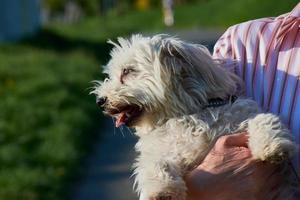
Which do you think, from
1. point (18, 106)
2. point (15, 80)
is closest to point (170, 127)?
point (18, 106)

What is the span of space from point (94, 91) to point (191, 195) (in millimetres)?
749

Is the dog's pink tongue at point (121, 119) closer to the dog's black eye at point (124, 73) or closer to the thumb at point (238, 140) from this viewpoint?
the dog's black eye at point (124, 73)

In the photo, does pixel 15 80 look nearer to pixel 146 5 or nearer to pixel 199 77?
pixel 199 77

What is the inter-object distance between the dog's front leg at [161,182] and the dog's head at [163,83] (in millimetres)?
280

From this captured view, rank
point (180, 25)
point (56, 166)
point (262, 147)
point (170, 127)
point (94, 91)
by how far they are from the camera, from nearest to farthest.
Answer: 1. point (262, 147)
2. point (170, 127)
3. point (94, 91)
4. point (56, 166)
5. point (180, 25)

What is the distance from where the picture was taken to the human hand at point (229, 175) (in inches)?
135

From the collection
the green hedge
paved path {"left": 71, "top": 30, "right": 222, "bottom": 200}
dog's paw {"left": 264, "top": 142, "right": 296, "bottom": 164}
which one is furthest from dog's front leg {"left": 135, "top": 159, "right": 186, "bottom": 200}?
the green hedge

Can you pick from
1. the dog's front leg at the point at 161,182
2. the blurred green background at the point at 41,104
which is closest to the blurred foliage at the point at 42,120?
the blurred green background at the point at 41,104

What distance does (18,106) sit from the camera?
11.8 meters

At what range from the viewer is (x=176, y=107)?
11.8 feet

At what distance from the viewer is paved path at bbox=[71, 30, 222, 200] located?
26.6 ft

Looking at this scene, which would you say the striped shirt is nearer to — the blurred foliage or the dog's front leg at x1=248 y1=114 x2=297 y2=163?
the dog's front leg at x1=248 y1=114 x2=297 y2=163

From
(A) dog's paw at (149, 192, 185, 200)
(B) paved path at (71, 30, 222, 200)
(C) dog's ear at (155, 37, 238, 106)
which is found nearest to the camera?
(A) dog's paw at (149, 192, 185, 200)

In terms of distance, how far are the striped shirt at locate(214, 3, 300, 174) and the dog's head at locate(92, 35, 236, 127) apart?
103mm
